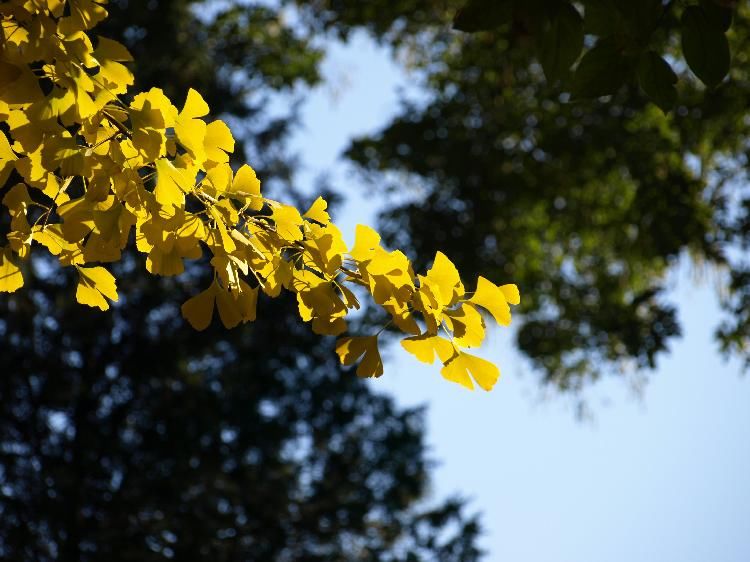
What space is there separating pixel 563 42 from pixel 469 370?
0.52 metres

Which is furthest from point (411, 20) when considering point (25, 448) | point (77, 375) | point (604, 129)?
point (25, 448)

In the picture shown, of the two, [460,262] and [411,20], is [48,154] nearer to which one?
[460,262]

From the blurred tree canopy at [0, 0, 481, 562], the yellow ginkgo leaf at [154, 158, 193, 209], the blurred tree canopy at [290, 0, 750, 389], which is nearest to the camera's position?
the yellow ginkgo leaf at [154, 158, 193, 209]

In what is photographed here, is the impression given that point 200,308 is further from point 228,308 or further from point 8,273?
point 8,273

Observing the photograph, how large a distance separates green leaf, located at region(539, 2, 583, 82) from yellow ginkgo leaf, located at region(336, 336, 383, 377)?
48 centimetres

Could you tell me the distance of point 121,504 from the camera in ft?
25.3

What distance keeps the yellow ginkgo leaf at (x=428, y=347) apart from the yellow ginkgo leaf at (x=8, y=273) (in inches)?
25.5

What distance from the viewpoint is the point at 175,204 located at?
122 centimetres

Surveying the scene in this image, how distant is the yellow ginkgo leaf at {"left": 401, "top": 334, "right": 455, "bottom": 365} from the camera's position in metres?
1.27

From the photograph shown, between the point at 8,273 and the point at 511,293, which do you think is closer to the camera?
the point at 511,293

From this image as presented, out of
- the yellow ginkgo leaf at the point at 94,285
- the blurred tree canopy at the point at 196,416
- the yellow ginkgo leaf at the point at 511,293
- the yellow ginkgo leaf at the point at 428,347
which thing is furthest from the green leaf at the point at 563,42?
the blurred tree canopy at the point at 196,416

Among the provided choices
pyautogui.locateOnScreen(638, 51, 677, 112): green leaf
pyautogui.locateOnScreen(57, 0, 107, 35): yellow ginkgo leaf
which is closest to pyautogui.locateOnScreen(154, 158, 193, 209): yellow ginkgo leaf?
pyautogui.locateOnScreen(57, 0, 107, 35): yellow ginkgo leaf

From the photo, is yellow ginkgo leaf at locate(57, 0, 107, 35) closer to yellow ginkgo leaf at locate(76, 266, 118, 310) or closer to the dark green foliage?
yellow ginkgo leaf at locate(76, 266, 118, 310)

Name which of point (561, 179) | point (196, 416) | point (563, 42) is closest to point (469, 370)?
point (563, 42)
